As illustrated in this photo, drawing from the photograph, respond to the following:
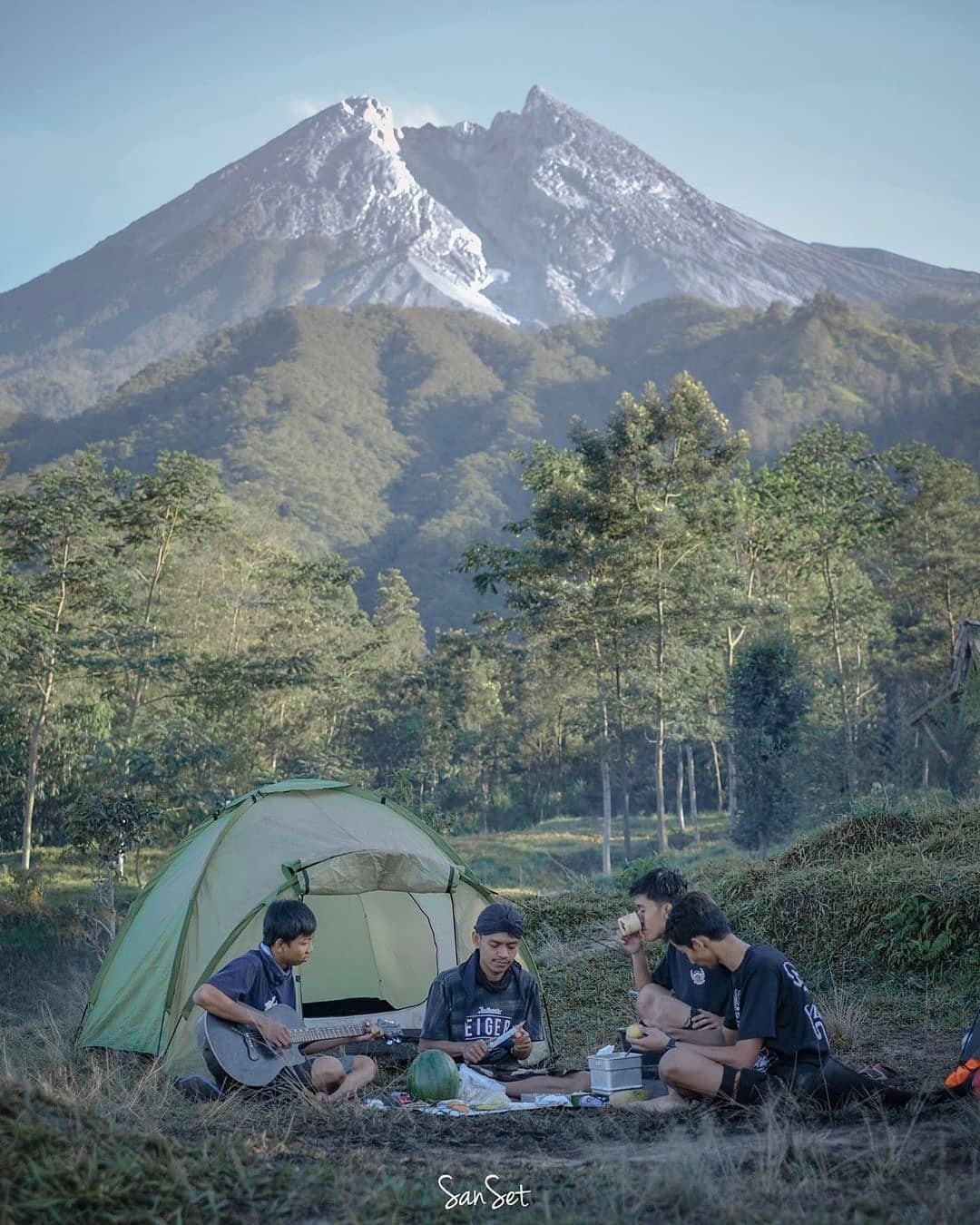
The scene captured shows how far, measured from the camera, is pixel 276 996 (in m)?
5.88

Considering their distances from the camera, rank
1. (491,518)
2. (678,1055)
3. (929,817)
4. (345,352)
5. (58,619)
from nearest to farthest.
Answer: (678,1055)
(929,817)
(58,619)
(491,518)
(345,352)

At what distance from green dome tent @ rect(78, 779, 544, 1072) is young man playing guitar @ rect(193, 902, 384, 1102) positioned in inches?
38.3

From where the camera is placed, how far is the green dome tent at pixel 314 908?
23.0 ft

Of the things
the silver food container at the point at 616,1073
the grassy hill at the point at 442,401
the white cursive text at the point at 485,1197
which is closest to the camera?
the white cursive text at the point at 485,1197

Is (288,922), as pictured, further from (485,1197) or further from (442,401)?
(442,401)

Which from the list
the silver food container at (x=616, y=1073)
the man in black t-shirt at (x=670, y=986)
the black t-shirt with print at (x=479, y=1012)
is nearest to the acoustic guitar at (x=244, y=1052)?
the black t-shirt with print at (x=479, y=1012)

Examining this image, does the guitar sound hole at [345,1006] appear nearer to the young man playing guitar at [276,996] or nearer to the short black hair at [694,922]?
the young man playing guitar at [276,996]

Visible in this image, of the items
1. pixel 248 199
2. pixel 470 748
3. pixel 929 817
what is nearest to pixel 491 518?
pixel 470 748

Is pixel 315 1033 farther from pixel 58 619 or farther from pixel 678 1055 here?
pixel 58 619

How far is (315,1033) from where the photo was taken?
6105 mm

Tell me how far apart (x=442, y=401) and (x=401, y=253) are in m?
73.3

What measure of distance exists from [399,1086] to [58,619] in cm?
1743

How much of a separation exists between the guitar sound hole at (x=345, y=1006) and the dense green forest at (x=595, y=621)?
6494mm

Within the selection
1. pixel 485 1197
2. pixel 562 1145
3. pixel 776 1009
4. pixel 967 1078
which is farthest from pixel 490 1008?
pixel 485 1197
